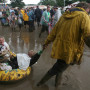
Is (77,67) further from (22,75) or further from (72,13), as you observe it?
(72,13)

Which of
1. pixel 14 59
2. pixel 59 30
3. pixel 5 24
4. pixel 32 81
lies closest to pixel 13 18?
pixel 5 24

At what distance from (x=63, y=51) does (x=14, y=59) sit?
1905mm

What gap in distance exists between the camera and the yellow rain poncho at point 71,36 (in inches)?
87.7

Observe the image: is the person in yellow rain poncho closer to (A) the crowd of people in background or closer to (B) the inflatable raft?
(B) the inflatable raft

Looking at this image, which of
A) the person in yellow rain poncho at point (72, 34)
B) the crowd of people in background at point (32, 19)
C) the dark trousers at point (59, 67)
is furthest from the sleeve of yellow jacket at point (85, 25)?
the crowd of people in background at point (32, 19)

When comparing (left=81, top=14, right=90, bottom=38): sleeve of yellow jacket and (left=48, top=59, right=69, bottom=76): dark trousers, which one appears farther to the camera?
(left=48, top=59, right=69, bottom=76): dark trousers

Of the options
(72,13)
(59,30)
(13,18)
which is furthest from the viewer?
(13,18)

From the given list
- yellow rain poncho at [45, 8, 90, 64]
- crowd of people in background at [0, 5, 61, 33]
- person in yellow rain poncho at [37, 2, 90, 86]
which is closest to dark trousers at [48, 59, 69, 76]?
person in yellow rain poncho at [37, 2, 90, 86]

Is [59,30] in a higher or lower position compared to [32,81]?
higher

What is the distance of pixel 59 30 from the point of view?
2.55 m

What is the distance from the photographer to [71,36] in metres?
2.37

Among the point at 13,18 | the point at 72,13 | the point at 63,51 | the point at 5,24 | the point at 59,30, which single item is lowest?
the point at 5,24

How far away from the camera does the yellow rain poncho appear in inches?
87.7

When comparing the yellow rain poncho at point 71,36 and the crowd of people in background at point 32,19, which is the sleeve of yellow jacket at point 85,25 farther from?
the crowd of people in background at point 32,19
